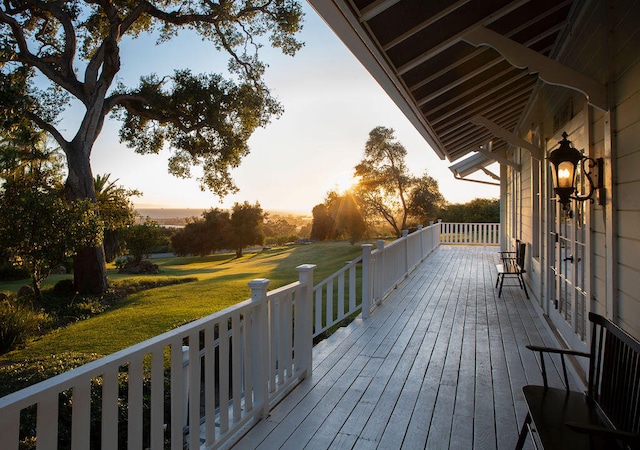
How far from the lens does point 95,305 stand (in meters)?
10.7

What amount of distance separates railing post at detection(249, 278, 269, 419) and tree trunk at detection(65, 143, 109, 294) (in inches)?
430

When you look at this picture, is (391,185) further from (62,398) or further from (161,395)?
(161,395)

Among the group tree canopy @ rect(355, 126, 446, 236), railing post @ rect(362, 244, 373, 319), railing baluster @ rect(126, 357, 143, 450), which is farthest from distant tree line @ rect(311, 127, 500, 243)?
railing baluster @ rect(126, 357, 143, 450)

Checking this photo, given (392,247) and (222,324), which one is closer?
(222,324)

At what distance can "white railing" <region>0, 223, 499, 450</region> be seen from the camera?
4.31ft

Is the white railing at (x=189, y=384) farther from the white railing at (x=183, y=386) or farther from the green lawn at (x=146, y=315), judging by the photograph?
the green lawn at (x=146, y=315)

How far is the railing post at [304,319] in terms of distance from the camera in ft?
10.8

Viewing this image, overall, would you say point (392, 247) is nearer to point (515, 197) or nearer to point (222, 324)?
point (515, 197)

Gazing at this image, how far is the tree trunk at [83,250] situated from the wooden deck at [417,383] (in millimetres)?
9598

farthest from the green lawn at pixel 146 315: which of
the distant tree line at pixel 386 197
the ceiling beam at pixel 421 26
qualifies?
the ceiling beam at pixel 421 26

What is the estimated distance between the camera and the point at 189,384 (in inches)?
85.4

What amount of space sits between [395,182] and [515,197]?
12.0 meters

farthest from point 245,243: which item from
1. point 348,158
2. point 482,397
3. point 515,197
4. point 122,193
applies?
point 482,397

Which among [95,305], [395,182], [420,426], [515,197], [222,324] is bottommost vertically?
[95,305]
